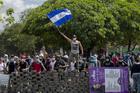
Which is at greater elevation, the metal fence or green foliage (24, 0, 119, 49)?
green foliage (24, 0, 119, 49)

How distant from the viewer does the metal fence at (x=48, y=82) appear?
17250 mm

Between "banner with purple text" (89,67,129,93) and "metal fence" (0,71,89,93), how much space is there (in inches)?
17.4

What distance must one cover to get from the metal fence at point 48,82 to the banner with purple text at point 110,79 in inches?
17.4

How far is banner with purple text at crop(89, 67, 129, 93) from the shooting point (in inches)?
670

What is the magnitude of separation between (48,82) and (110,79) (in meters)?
2.09

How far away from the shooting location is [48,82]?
17.4m

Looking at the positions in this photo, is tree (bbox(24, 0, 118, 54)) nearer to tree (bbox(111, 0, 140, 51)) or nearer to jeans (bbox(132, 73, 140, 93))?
tree (bbox(111, 0, 140, 51))

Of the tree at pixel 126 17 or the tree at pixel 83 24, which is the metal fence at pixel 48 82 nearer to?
the tree at pixel 83 24

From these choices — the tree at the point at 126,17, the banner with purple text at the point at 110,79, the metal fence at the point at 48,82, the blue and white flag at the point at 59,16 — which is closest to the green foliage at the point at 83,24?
the tree at the point at 126,17

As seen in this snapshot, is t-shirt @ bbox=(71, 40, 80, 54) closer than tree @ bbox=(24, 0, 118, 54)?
Yes

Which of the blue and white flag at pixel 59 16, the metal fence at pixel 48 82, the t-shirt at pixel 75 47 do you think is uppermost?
the blue and white flag at pixel 59 16

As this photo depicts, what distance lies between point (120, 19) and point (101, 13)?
9.92 ft

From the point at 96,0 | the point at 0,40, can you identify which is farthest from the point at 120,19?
the point at 0,40

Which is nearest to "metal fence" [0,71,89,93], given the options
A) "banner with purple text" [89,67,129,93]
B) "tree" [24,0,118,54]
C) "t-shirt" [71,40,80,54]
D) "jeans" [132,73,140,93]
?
"banner with purple text" [89,67,129,93]
